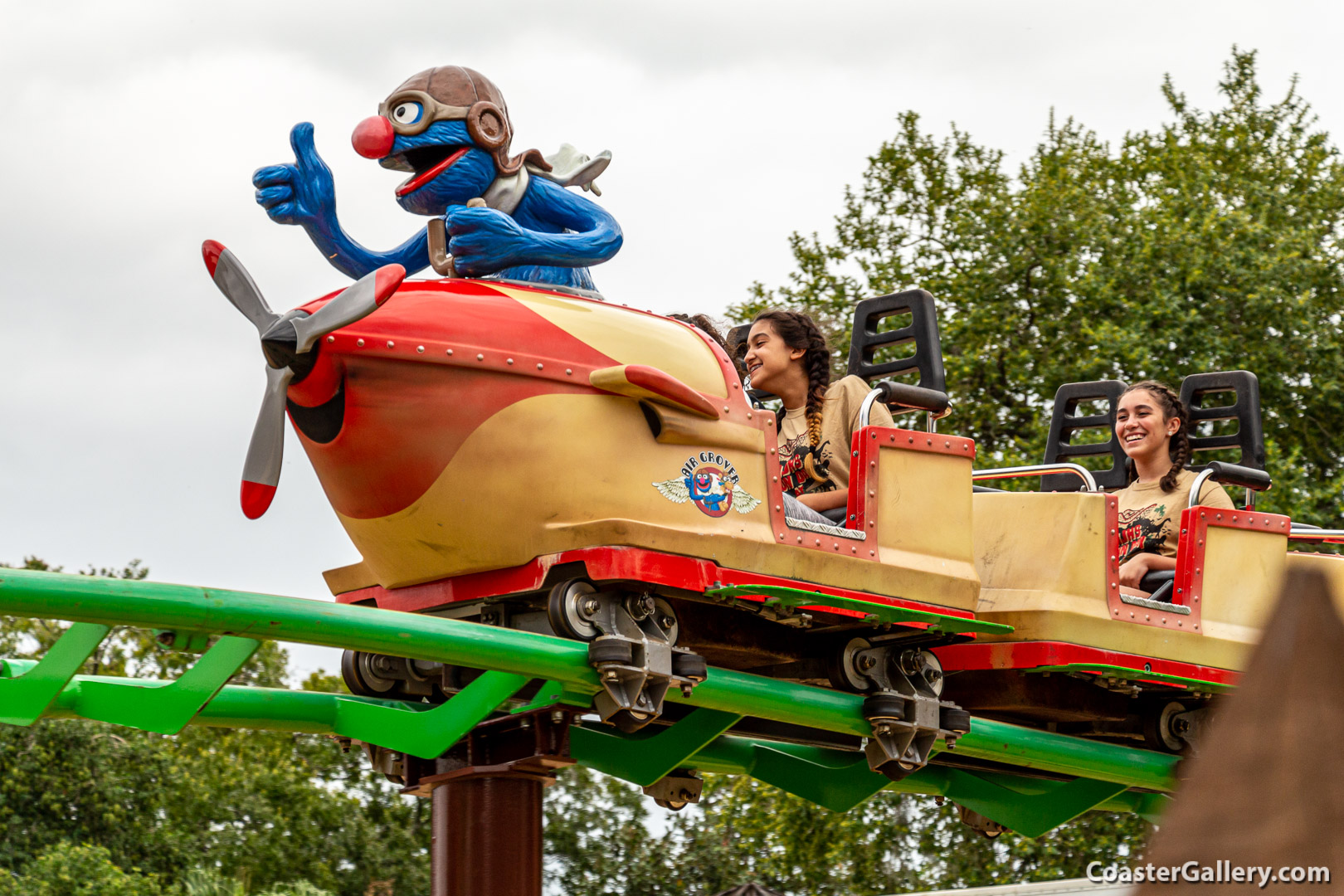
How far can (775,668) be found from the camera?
6.70 meters

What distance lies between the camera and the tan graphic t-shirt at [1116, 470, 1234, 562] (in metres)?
7.68

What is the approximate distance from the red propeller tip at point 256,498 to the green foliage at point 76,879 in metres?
13.1

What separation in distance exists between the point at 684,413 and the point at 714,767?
2142mm

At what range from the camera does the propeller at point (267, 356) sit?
18.0 ft

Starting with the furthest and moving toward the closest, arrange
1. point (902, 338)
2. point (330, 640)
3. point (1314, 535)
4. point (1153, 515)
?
1. point (1314, 535)
2. point (1153, 515)
3. point (902, 338)
4. point (330, 640)

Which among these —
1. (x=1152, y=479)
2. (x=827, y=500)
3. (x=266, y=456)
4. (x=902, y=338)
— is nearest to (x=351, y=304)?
(x=266, y=456)

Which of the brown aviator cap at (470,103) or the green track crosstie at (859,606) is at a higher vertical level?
the brown aviator cap at (470,103)

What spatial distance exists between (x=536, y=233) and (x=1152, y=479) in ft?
10.6

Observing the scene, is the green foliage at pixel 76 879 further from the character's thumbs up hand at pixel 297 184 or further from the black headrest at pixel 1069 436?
the character's thumbs up hand at pixel 297 184

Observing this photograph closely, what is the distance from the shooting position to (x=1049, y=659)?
6785mm

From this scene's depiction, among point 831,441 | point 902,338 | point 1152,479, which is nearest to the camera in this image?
point 831,441

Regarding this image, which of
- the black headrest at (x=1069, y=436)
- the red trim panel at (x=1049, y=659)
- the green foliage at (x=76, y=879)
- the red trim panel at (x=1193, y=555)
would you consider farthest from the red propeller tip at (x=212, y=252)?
the green foliage at (x=76, y=879)

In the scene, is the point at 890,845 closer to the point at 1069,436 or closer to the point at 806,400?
the point at 1069,436

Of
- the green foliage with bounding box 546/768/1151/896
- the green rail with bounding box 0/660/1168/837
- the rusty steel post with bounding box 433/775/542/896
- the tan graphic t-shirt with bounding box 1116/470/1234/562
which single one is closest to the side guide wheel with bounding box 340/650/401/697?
the green rail with bounding box 0/660/1168/837
